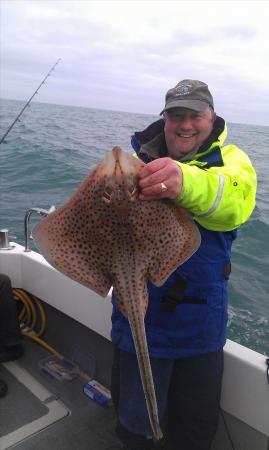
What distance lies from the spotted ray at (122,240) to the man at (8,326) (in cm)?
229

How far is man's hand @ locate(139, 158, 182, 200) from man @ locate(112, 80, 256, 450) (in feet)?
0.78

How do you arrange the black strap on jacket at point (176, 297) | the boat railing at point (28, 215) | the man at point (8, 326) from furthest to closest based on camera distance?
the man at point (8, 326)
the boat railing at point (28, 215)
the black strap on jacket at point (176, 297)

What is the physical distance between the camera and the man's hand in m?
1.81

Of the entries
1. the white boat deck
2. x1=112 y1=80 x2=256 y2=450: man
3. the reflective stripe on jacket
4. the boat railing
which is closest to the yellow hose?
the boat railing

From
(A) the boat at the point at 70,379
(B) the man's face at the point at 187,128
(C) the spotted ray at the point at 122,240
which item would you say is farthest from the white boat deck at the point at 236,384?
(B) the man's face at the point at 187,128

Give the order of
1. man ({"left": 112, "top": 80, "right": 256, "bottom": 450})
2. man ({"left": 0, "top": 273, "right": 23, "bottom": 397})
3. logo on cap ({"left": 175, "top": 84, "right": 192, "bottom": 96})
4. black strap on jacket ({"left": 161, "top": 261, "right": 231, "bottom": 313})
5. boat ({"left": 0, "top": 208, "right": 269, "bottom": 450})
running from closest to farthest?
1. man ({"left": 112, "top": 80, "right": 256, "bottom": 450})
2. black strap on jacket ({"left": 161, "top": 261, "right": 231, "bottom": 313})
3. logo on cap ({"left": 175, "top": 84, "right": 192, "bottom": 96})
4. boat ({"left": 0, "top": 208, "right": 269, "bottom": 450})
5. man ({"left": 0, "top": 273, "right": 23, "bottom": 397})

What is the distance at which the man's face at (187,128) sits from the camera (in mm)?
2531

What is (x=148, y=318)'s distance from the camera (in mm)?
2549

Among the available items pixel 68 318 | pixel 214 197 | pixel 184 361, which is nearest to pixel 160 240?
pixel 214 197

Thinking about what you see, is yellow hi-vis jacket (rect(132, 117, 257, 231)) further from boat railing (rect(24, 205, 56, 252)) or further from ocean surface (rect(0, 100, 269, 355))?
ocean surface (rect(0, 100, 269, 355))

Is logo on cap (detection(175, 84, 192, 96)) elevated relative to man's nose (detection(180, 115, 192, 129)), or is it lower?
elevated

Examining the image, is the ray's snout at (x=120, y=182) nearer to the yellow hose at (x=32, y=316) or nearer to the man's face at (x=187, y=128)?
the man's face at (x=187, y=128)

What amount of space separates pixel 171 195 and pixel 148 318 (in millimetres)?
977

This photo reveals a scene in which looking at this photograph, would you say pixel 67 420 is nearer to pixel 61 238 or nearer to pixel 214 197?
pixel 61 238
